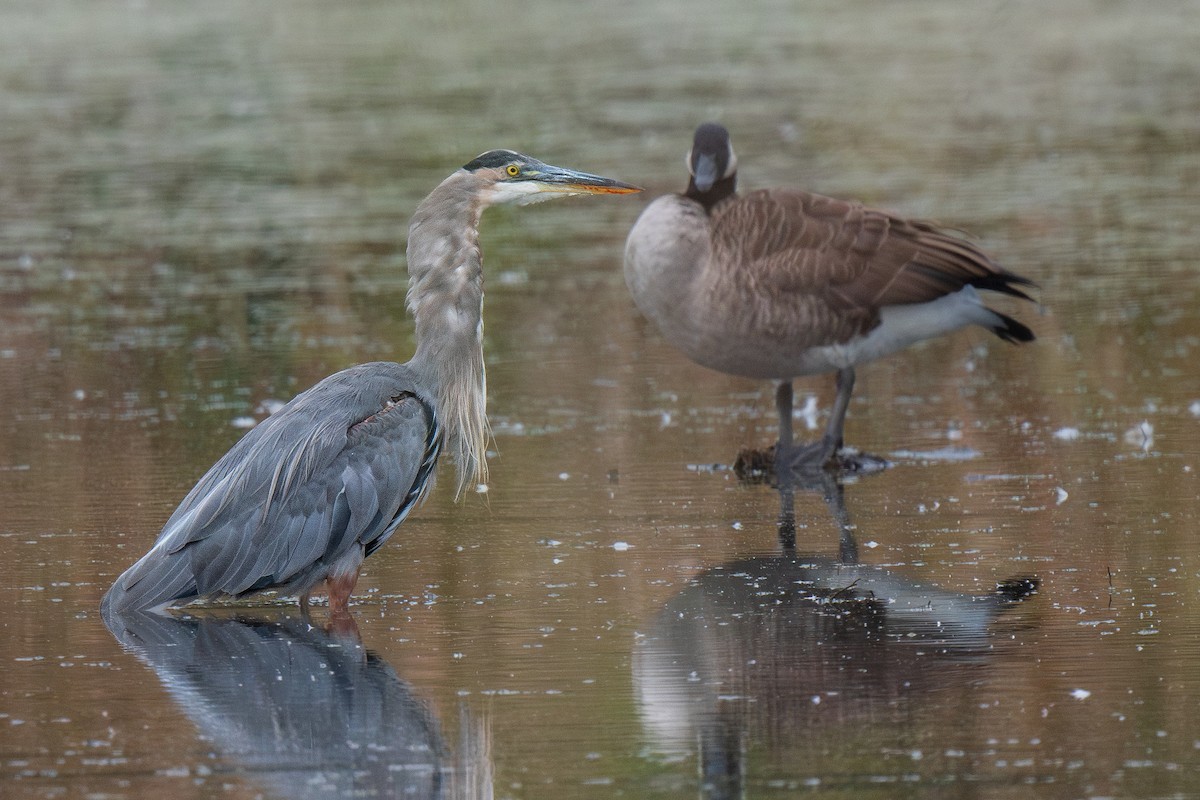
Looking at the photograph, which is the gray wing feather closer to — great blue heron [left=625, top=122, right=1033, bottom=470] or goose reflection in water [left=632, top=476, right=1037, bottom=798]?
goose reflection in water [left=632, top=476, right=1037, bottom=798]

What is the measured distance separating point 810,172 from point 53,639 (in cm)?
1225

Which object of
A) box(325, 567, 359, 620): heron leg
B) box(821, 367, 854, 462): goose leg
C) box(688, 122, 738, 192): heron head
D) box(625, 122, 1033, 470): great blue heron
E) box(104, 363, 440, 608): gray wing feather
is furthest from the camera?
box(688, 122, 738, 192): heron head

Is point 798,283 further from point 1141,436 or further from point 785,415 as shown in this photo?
point 1141,436

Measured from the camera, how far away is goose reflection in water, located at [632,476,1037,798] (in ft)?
17.8

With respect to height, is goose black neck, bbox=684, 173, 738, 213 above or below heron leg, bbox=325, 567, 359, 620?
above

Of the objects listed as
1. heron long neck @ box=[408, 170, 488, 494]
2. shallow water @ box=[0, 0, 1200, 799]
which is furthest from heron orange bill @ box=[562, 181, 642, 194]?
shallow water @ box=[0, 0, 1200, 799]

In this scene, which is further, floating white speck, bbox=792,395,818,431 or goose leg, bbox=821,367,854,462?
floating white speck, bbox=792,395,818,431

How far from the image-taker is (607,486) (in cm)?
860

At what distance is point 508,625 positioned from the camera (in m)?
6.55

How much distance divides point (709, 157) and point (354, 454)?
3.60 metres

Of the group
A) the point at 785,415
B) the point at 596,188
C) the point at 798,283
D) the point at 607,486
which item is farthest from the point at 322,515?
the point at 798,283

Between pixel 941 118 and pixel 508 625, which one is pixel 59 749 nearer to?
pixel 508 625

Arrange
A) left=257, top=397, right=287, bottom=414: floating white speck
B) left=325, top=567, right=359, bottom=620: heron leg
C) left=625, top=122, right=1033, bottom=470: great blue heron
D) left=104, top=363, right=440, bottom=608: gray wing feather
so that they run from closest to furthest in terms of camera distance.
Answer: left=104, top=363, right=440, bottom=608: gray wing feather
left=325, top=567, right=359, bottom=620: heron leg
left=625, top=122, right=1033, bottom=470: great blue heron
left=257, top=397, right=287, bottom=414: floating white speck

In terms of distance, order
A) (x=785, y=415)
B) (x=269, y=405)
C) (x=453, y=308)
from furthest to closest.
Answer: (x=269, y=405) → (x=785, y=415) → (x=453, y=308)
